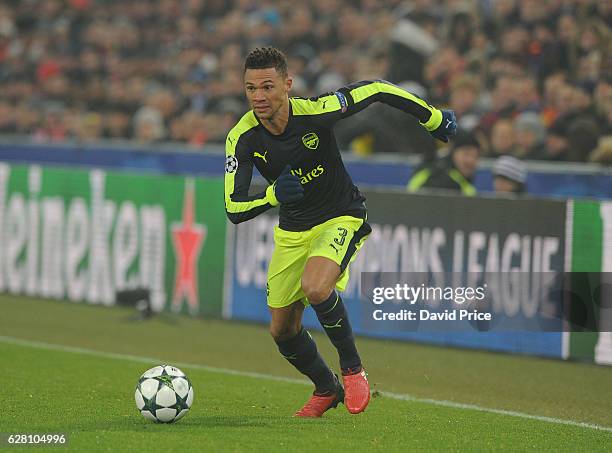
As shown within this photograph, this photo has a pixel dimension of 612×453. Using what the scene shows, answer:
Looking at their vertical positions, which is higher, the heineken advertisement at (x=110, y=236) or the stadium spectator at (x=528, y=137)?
the stadium spectator at (x=528, y=137)

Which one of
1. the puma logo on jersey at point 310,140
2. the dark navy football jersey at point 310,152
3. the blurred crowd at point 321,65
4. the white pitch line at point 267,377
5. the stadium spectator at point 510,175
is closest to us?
the dark navy football jersey at point 310,152

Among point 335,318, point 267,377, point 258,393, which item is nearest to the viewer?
point 335,318

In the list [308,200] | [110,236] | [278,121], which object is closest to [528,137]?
[110,236]

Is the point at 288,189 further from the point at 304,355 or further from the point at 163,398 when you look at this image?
the point at 163,398

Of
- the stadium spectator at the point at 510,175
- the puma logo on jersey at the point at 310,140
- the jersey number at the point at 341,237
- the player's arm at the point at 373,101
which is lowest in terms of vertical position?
the jersey number at the point at 341,237

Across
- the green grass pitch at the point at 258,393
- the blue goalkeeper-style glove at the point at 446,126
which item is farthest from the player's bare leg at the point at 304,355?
the blue goalkeeper-style glove at the point at 446,126

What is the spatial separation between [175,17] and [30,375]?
1367cm

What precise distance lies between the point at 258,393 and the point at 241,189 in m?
2.09

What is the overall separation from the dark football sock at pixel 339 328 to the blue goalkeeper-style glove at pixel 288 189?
73 centimetres

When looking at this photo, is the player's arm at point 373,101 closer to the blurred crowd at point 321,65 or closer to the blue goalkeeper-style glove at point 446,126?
the blue goalkeeper-style glove at point 446,126

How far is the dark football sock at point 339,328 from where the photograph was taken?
24.4ft

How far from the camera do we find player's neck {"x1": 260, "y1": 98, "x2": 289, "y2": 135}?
24.6ft

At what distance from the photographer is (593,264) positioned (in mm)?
10719

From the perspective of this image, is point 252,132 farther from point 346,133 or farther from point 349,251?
point 346,133
